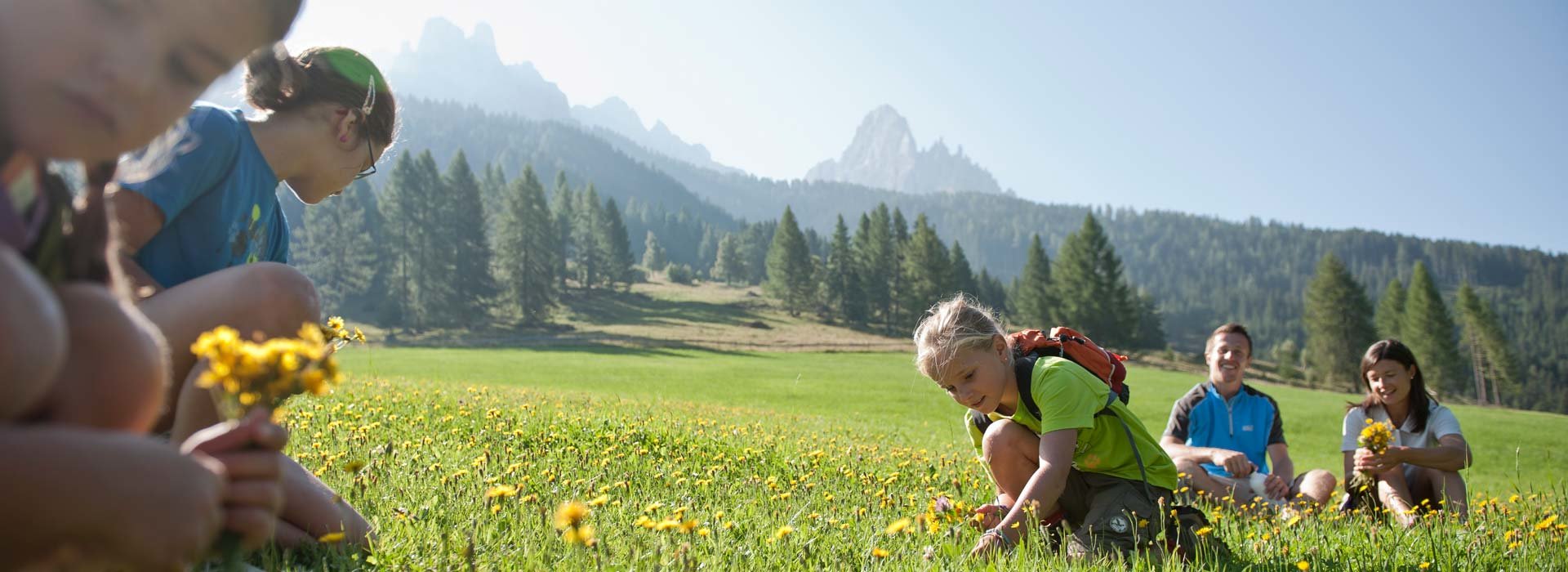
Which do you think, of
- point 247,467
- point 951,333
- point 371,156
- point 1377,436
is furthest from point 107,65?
point 1377,436

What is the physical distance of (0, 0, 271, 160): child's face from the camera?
1042mm

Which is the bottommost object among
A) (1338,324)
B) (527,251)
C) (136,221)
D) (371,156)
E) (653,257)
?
(136,221)

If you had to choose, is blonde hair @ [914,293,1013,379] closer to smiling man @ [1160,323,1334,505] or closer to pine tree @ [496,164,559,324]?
smiling man @ [1160,323,1334,505]

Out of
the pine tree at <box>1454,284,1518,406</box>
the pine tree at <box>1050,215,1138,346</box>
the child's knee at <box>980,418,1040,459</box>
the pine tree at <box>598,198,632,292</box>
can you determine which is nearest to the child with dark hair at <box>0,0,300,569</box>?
the child's knee at <box>980,418,1040,459</box>

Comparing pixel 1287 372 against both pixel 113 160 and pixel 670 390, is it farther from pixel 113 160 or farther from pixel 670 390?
pixel 113 160

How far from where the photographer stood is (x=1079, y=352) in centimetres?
407

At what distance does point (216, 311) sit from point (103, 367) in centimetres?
140

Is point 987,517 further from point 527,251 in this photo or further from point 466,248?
point 466,248

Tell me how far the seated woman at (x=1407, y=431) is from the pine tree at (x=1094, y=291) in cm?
6310

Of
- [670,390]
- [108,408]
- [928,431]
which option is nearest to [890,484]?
[108,408]

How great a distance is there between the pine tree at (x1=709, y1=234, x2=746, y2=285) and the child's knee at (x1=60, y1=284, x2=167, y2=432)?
11475 centimetres

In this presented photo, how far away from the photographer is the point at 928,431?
1405 centimetres

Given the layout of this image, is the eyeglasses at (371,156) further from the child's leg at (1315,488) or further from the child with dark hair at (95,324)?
the child's leg at (1315,488)

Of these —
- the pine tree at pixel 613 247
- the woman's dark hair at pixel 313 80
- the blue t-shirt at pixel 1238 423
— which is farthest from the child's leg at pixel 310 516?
the pine tree at pixel 613 247
